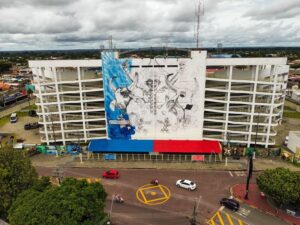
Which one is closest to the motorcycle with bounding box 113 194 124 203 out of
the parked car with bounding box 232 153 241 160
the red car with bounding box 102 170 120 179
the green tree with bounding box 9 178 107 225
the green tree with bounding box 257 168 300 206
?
the red car with bounding box 102 170 120 179

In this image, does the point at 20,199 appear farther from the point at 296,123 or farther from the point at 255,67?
the point at 296,123

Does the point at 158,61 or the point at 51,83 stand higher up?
the point at 158,61

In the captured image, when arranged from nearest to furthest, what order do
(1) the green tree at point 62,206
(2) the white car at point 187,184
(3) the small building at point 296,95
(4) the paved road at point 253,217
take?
(1) the green tree at point 62,206 → (4) the paved road at point 253,217 → (2) the white car at point 187,184 → (3) the small building at point 296,95

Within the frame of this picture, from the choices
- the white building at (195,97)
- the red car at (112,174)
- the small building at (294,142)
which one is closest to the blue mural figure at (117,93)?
the white building at (195,97)

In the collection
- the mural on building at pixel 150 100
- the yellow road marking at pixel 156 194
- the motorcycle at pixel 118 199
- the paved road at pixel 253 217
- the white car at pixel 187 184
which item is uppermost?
the mural on building at pixel 150 100

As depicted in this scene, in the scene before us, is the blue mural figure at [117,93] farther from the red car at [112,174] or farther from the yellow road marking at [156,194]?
the yellow road marking at [156,194]

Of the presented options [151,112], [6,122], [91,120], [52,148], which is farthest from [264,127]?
[6,122]

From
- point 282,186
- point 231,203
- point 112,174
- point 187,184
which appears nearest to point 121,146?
point 112,174
